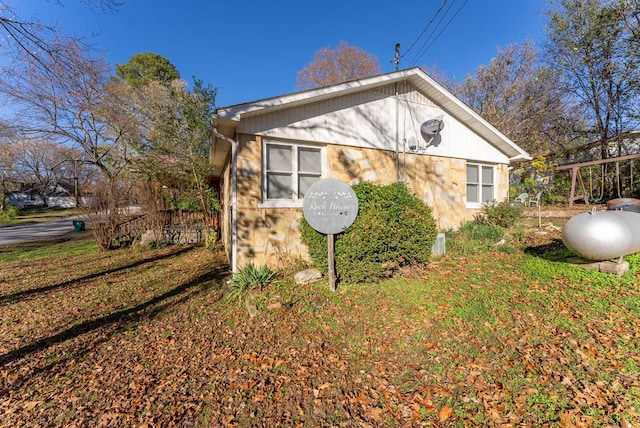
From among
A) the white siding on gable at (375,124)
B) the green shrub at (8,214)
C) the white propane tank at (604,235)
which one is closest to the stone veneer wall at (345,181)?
the white siding on gable at (375,124)

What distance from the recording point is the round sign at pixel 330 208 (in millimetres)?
4770

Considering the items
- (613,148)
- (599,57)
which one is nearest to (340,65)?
(599,57)

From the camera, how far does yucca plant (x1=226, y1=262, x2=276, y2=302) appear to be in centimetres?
477

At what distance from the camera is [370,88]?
22.4 ft

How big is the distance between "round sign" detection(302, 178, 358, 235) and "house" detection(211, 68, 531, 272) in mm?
1062

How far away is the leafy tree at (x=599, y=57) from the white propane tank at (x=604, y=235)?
13237 mm

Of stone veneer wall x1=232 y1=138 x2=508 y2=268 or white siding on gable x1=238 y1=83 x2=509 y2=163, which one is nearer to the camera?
stone veneer wall x1=232 y1=138 x2=508 y2=268

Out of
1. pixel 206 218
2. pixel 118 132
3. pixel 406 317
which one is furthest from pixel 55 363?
pixel 118 132

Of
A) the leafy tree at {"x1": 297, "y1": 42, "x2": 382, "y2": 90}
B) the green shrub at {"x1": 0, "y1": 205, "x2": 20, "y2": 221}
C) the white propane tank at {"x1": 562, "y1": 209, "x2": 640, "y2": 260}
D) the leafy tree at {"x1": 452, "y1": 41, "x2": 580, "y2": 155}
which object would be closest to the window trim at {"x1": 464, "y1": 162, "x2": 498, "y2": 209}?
the white propane tank at {"x1": 562, "y1": 209, "x2": 640, "y2": 260}

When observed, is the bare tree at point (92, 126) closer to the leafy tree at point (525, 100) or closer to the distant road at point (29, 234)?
the distant road at point (29, 234)

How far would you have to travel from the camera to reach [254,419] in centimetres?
224

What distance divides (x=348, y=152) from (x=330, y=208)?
2.29 m

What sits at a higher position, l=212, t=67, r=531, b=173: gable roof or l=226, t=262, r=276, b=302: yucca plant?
l=212, t=67, r=531, b=173: gable roof

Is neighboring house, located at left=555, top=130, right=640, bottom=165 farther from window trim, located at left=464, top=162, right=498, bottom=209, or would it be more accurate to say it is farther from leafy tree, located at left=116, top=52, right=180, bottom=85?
leafy tree, located at left=116, top=52, right=180, bottom=85
